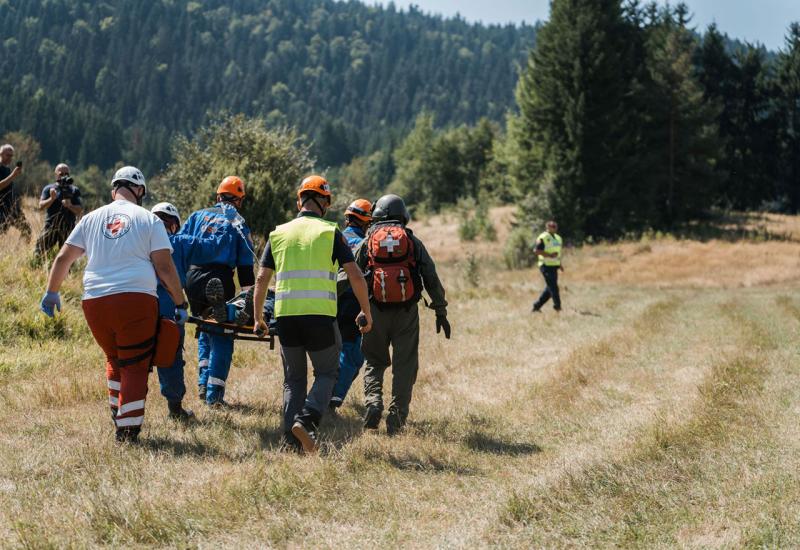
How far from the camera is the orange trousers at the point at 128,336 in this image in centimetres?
549

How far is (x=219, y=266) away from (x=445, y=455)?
2975mm

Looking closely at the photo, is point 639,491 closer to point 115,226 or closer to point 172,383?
point 172,383

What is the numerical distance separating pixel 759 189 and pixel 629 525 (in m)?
62.8

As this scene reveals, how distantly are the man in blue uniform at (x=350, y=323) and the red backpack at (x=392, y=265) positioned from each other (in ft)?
2.26

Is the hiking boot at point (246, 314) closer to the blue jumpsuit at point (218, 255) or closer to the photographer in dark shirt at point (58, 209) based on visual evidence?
the blue jumpsuit at point (218, 255)

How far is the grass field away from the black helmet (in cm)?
208

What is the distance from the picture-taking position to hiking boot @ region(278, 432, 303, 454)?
5.72 metres

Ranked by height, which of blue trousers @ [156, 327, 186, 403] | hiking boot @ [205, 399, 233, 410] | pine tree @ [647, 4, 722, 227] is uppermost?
pine tree @ [647, 4, 722, 227]

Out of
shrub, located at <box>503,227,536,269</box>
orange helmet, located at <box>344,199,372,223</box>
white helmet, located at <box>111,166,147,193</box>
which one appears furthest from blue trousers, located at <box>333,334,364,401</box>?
shrub, located at <box>503,227,536,269</box>

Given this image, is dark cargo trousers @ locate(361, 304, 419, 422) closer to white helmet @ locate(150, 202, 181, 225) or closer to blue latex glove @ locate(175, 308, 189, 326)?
blue latex glove @ locate(175, 308, 189, 326)

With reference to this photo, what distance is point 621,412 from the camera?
758 cm

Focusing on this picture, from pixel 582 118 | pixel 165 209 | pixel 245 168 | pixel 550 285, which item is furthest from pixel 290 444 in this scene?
pixel 582 118

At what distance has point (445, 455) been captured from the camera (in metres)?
5.95

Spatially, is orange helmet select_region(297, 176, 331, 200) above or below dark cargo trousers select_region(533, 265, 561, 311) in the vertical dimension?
above
